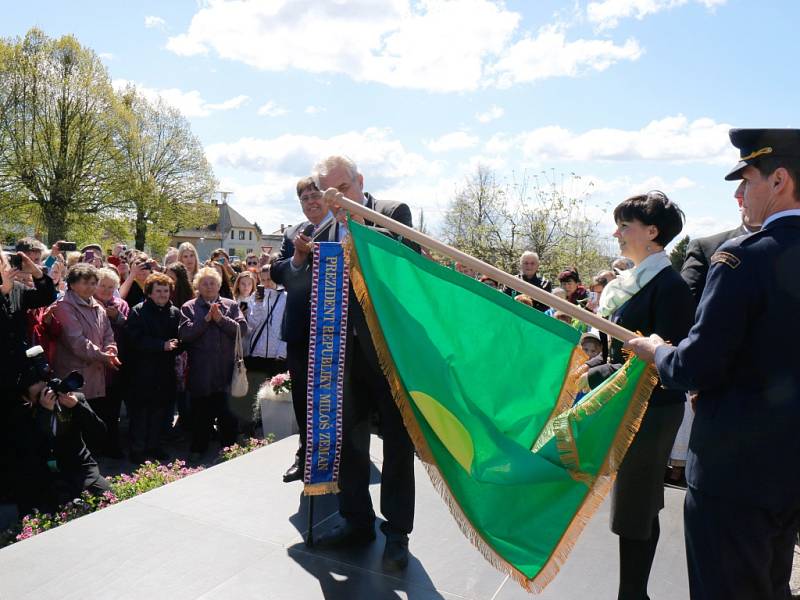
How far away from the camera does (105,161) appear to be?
101 ft

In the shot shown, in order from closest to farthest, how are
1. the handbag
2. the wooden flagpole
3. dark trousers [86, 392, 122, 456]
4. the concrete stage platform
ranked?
the wooden flagpole
the concrete stage platform
dark trousers [86, 392, 122, 456]
the handbag

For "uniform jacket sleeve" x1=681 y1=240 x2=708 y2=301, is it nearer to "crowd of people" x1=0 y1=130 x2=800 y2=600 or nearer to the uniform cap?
"crowd of people" x1=0 y1=130 x2=800 y2=600

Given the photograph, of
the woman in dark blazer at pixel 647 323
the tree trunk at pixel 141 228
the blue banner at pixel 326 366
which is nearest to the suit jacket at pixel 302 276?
the blue banner at pixel 326 366

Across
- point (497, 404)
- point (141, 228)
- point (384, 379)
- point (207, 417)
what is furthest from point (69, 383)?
point (141, 228)

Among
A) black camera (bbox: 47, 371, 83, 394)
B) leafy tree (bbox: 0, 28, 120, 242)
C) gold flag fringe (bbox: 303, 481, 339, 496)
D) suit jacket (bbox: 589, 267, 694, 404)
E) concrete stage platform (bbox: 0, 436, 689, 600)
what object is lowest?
concrete stage platform (bbox: 0, 436, 689, 600)

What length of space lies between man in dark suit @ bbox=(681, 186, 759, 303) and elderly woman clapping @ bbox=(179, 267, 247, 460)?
14.9 ft

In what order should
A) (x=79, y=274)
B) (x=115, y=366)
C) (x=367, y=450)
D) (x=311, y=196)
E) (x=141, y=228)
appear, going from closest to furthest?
(x=367, y=450) < (x=311, y=196) < (x=79, y=274) < (x=115, y=366) < (x=141, y=228)

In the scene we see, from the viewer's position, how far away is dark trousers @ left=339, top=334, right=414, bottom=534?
3389mm

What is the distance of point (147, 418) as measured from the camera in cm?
657

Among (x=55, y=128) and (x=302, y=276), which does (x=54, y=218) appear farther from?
(x=302, y=276)

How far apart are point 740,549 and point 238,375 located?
216 inches

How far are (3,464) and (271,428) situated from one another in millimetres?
2273

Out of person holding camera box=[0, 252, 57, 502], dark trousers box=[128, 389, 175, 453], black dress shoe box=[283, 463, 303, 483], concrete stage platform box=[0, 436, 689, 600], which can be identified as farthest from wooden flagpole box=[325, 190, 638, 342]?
dark trousers box=[128, 389, 175, 453]

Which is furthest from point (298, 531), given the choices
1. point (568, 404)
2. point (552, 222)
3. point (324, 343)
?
point (552, 222)
